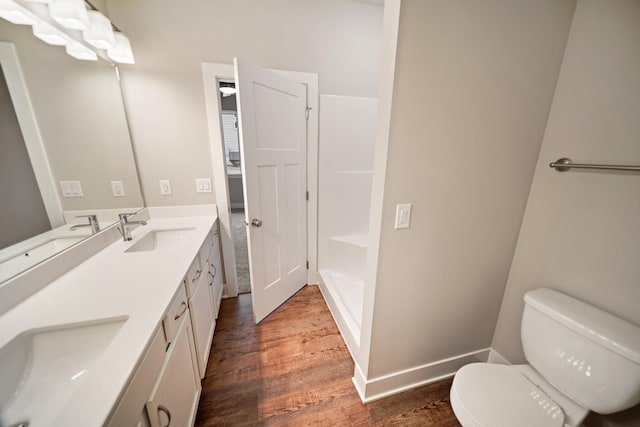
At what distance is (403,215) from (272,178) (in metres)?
1.12

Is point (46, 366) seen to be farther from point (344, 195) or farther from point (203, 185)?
point (344, 195)

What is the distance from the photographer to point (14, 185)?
91 cm

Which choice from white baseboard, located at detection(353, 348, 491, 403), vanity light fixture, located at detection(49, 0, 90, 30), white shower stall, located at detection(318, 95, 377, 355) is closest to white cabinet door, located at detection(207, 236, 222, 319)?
white shower stall, located at detection(318, 95, 377, 355)

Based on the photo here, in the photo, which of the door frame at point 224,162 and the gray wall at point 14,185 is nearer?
the gray wall at point 14,185

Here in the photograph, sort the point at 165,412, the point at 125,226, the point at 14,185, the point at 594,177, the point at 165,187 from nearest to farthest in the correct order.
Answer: the point at 165,412, the point at 14,185, the point at 594,177, the point at 125,226, the point at 165,187

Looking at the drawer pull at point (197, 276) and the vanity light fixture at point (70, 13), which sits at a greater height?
the vanity light fixture at point (70, 13)

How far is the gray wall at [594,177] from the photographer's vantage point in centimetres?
92

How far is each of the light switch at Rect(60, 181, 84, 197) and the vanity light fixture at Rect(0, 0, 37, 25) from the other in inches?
26.9

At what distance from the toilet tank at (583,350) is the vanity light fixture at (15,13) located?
8.41 feet

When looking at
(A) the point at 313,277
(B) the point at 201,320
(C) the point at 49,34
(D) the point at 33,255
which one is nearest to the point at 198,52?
(C) the point at 49,34

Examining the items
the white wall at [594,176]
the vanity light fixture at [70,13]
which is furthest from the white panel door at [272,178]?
the white wall at [594,176]

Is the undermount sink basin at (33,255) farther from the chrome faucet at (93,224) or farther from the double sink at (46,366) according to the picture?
the double sink at (46,366)

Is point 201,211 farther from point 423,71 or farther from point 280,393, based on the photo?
point 423,71

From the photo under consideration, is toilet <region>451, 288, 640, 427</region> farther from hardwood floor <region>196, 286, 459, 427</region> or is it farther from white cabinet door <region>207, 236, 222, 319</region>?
white cabinet door <region>207, 236, 222, 319</region>
